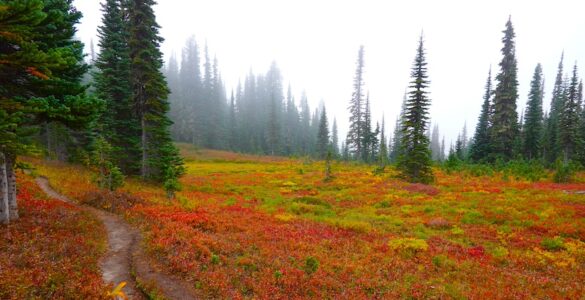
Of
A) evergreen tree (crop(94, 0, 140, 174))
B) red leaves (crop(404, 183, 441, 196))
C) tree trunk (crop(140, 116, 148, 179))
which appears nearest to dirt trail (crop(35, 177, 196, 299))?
tree trunk (crop(140, 116, 148, 179))

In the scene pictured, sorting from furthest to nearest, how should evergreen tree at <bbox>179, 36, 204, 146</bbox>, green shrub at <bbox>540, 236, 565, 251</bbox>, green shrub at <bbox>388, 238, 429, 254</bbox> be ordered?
evergreen tree at <bbox>179, 36, 204, 146</bbox>
green shrub at <bbox>540, 236, 565, 251</bbox>
green shrub at <bbox>388, 238, 429, 254</bbox>

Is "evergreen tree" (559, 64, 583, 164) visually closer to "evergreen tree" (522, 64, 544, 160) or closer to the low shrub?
"evergreen tree" (522, 64, 544, 160)

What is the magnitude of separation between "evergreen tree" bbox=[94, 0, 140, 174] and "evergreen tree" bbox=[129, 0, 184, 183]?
0.96 m

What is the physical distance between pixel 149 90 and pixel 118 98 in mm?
4368

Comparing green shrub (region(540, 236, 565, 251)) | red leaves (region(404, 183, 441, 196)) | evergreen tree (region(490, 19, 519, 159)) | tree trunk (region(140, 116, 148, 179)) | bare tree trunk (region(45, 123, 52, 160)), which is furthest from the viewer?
evergreen tree (region(490, 19, 519, 159))

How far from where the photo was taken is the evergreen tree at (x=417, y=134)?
3030 cm

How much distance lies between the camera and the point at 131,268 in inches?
345

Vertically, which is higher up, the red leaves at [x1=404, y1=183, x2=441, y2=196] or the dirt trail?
the dirt trail

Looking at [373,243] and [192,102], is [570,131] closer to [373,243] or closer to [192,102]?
[373,243]

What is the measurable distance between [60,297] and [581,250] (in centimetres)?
1816

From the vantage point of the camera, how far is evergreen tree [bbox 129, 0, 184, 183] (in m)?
23.3

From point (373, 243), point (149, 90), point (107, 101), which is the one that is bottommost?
point (373, 243)

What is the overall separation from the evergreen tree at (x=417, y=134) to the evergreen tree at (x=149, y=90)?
22.8 meters

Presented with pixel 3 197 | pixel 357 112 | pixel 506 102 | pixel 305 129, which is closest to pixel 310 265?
pixel 3 197
